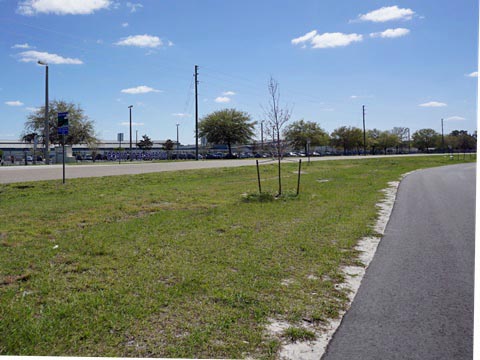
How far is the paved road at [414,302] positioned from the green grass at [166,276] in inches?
13.1

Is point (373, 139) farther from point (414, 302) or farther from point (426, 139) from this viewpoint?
point (414, 302)

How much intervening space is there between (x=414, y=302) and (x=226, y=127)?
65.9m

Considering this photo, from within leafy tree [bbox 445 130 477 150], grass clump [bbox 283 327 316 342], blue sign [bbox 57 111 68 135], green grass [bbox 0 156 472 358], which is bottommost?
grass clump [bbox 283 327 316 342]

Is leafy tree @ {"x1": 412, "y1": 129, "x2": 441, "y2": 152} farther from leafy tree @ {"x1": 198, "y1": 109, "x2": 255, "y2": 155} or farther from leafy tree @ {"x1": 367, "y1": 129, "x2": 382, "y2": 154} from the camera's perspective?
leafy tree @ {"x1": 198, "y1": 109, "x2": 255, "y2": 155}

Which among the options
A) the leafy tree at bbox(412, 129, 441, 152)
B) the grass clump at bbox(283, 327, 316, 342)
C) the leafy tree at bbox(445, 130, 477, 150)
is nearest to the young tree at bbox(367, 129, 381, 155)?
the leafy tree at bbox(412, 129, 441, 152)

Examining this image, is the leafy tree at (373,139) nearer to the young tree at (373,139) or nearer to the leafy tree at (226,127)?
the young tree at (373,139)

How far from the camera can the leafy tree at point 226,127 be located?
227 ft

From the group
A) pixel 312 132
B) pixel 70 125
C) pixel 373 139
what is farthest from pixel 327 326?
pixel 373 139

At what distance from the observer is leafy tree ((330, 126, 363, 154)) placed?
9475cm

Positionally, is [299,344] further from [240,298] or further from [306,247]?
[306,247]

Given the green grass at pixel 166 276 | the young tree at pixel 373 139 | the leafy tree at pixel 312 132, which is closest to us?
the green grass at pixel 166 276

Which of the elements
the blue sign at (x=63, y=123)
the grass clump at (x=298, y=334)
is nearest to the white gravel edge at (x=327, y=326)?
the grass clump at (x=298, y=334)

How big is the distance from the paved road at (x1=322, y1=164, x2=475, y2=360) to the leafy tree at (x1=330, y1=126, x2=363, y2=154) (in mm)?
90586

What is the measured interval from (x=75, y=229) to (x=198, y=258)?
2.95 m
